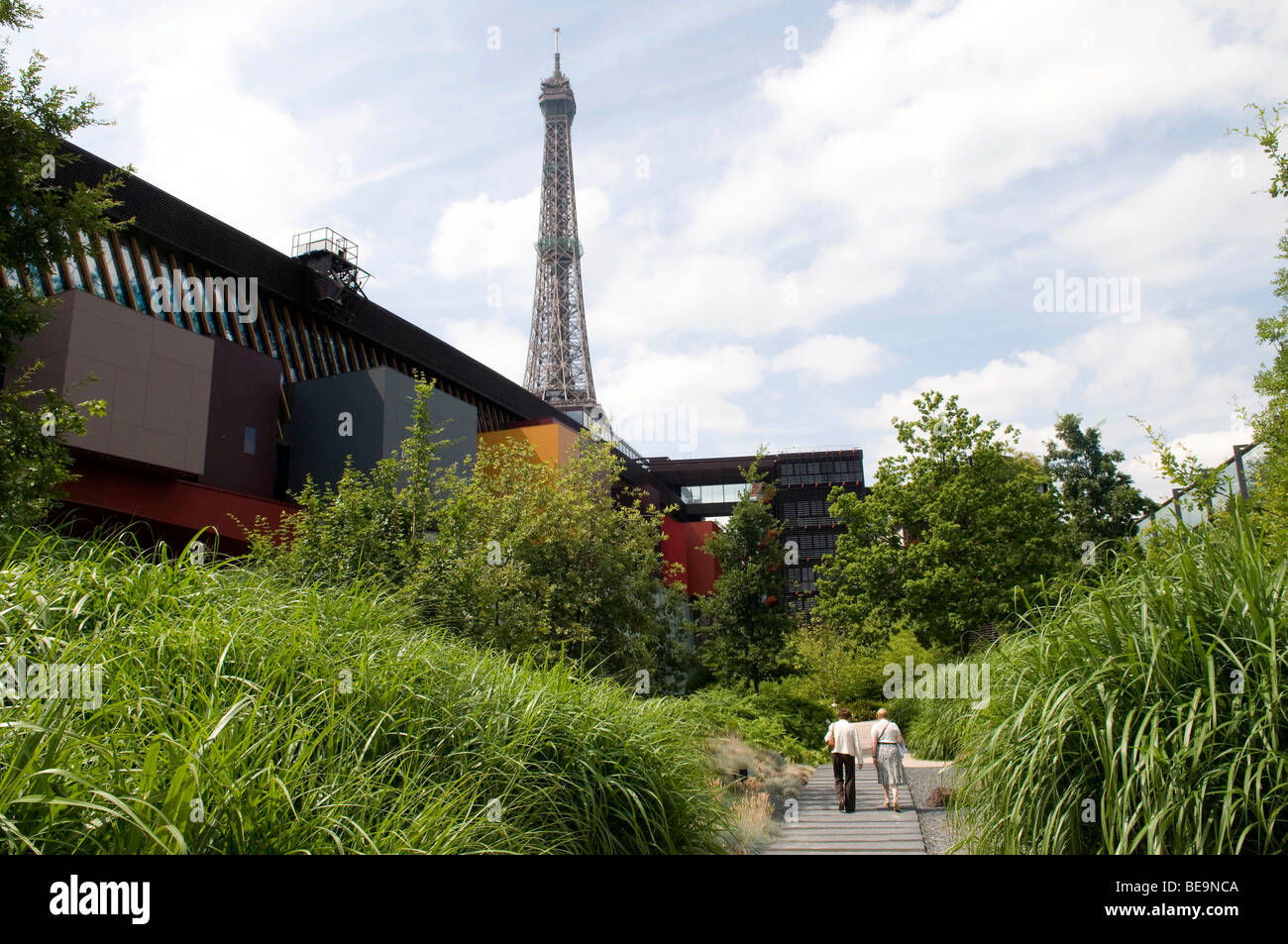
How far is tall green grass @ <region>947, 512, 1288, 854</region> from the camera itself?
4.57m

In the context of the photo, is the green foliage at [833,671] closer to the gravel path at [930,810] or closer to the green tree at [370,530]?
the gravel path at [930,810]

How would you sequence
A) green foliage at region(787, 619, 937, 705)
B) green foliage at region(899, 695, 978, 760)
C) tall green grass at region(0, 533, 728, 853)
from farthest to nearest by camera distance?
green foliage at region(787, 619, 937, 705) < green foliage at region(899, 695, 978, 760) < tall green grass at region(0, 533, 728, 853)

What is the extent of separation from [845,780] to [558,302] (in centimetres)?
7608

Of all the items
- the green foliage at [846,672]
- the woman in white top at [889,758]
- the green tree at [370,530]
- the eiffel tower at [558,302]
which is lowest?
the green foliage at [846,672]

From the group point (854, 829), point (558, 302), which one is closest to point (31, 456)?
point (854, 829)

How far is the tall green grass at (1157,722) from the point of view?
4570mm

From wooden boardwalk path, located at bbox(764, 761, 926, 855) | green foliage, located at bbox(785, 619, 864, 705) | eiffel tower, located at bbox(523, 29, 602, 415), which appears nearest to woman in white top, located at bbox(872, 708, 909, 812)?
wooden boardwalk path, located at bbox(764, 761, 926, 855)

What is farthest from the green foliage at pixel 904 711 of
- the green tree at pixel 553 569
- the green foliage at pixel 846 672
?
the green foliage at pixel 846 672

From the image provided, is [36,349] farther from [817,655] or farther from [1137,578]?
[817,655]

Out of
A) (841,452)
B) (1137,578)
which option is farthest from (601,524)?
(841,452)

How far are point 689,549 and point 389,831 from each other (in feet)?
150

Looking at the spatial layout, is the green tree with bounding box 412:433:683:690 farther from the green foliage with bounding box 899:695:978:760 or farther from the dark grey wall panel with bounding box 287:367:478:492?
the green foliage with bounding box 899:695:978:760

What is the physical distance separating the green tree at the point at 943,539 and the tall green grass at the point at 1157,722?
17774 millimetres

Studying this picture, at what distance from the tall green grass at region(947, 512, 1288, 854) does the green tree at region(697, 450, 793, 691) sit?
78.4 feet
